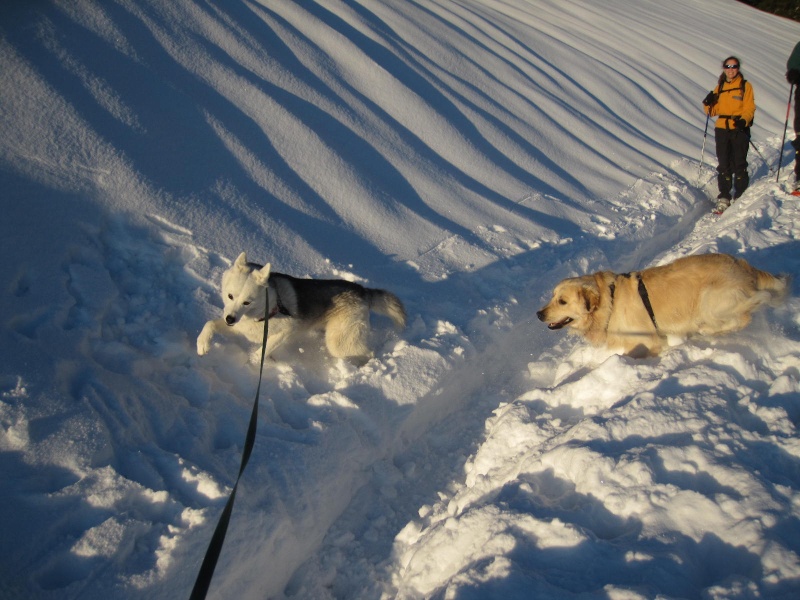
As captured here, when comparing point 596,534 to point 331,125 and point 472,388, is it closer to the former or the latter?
point 472,388

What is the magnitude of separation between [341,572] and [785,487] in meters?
2.55

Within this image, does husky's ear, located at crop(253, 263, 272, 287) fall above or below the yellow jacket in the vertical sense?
below

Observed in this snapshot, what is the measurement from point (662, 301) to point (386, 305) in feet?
8.14

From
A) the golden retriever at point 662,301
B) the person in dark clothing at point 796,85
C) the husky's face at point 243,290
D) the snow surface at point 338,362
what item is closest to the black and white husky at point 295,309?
the husky's face at point 243,290

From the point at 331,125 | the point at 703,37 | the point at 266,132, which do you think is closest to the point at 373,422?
the point at 266,132

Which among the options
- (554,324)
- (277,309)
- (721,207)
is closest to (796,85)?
(721,207)

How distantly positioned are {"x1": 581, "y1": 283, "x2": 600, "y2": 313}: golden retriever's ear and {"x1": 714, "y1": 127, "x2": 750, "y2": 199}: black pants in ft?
17.3

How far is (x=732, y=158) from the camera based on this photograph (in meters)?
7.84

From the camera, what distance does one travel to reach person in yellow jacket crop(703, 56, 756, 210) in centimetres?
748

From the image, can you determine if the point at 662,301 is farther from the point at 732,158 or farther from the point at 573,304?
the point at 732,158

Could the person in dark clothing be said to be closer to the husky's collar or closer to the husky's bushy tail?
the husky's bushy tail

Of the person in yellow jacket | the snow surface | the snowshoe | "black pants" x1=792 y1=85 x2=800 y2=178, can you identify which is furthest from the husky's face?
"black pants" x1=792 y1=85 x2=800 y2=178

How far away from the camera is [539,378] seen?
4.65 m

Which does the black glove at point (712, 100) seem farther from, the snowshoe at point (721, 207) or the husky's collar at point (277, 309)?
the husky's collar at point (277, 309)
